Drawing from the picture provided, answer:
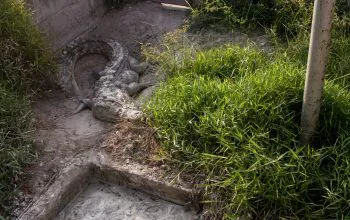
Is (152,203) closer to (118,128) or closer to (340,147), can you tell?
(118,128)

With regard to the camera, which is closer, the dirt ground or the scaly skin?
the dirt ground

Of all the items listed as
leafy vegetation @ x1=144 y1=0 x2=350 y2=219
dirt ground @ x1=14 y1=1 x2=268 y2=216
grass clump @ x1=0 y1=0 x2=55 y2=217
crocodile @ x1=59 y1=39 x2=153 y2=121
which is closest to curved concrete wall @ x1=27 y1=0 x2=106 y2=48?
dirt ground @ x1=14 y1=1 x2=268 y2=216

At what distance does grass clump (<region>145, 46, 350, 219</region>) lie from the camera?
2.83 meters

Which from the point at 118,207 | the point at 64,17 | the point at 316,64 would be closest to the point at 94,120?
the point at 118,207

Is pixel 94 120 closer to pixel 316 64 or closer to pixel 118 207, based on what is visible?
pixel 118 207

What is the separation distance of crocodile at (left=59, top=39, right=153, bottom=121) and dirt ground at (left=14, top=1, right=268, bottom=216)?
8 centimetres

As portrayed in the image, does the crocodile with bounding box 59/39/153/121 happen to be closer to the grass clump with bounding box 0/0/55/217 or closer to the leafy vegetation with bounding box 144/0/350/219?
the grass clump with bounding box 0/0/55/217

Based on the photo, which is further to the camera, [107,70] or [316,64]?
[107,70]

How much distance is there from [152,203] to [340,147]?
1.47m

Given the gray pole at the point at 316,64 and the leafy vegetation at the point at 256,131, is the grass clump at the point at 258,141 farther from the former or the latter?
the gray pole at the point at 316,64

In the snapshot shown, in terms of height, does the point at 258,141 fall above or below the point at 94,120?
above

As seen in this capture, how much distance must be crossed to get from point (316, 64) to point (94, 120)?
2.18 meters

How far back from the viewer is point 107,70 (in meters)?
4.58

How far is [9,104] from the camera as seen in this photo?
12.2ft
